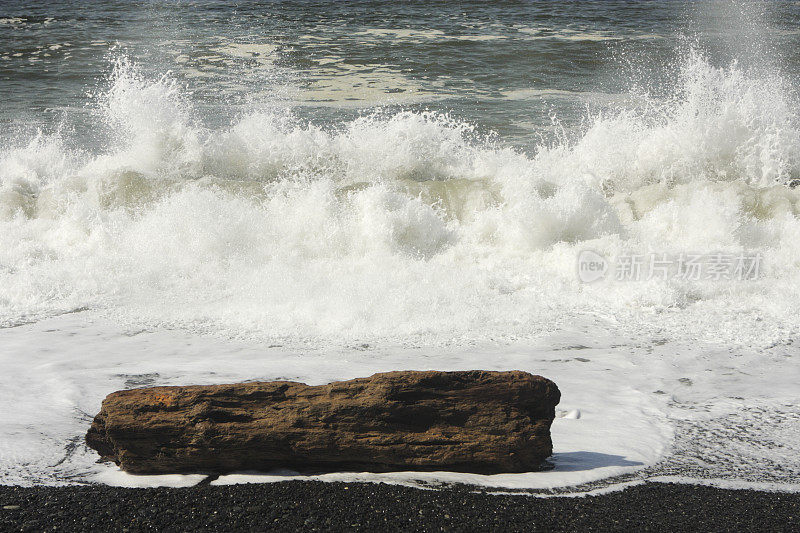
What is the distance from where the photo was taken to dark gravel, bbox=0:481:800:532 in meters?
2.52

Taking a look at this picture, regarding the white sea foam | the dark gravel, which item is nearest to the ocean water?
the white sea foam

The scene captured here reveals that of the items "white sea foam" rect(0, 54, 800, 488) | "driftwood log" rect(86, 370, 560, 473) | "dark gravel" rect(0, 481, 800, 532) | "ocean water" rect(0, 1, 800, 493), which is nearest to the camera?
"dark gravel" rect(0, 481, 800, 532)

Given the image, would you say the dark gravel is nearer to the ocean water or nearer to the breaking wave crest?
the ocean water

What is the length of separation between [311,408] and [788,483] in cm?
189

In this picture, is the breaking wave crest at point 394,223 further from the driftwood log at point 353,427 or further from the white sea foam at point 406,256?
the driftwood log at point 353,427

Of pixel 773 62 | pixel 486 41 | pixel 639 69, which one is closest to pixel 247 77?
pixel 486 41

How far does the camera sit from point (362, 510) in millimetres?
2596

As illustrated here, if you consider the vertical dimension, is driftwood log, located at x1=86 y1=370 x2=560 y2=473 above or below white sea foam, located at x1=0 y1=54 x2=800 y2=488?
above

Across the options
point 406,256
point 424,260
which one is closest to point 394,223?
point 406,256

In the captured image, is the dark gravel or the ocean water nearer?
the dark gravel

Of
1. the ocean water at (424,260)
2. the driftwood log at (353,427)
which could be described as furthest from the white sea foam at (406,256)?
the driftwood log at (353,427)

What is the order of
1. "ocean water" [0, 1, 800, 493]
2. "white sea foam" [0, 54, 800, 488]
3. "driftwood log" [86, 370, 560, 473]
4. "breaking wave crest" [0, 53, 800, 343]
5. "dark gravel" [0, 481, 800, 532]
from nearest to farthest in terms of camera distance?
"dark gravel" [0, 481, 800, 532], "driftwood log" [86, 370, 560, 473], "ocean water" [0, 1, 800, 493], "white sea foam" [0, 54, 800, 488], "breaking wave crest" [0, 53, 800, 343]

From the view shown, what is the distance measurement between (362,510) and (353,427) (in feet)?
1.23

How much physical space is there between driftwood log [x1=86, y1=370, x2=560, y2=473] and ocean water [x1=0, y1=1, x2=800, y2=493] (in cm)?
7
